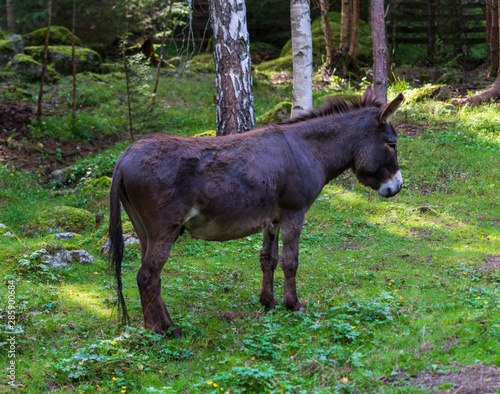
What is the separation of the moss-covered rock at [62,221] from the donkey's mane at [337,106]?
14.3 feet

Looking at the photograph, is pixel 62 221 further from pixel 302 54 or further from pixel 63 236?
pixel 302 54

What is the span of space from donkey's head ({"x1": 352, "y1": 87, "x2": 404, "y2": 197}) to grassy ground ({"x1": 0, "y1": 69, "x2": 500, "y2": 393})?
4.26ft

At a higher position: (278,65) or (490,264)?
(278,65)

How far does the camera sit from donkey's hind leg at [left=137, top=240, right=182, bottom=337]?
4.84 meters

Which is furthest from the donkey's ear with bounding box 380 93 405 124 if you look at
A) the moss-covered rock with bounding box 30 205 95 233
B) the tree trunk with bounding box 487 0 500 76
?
the tree trunk with bounding box 487 0 500 76

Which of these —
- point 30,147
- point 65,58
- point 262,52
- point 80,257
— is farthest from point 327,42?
point 80,257

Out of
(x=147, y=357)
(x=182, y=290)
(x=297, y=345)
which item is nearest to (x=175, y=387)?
(x=147, y=357)

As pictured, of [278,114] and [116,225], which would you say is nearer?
[116,225]

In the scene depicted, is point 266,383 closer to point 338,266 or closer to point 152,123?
point 338,266

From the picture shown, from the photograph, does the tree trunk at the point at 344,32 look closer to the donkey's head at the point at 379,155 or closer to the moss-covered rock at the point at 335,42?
the moss-covered rock at the point at 335,42

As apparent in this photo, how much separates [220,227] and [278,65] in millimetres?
14787

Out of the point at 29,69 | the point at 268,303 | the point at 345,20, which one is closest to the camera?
the point at 268,303

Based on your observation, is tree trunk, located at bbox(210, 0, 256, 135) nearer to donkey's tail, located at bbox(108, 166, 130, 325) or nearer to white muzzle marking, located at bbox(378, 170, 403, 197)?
white muzzle marking, located at bbox(378, 170, 403, 197)

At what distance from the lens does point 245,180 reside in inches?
203
